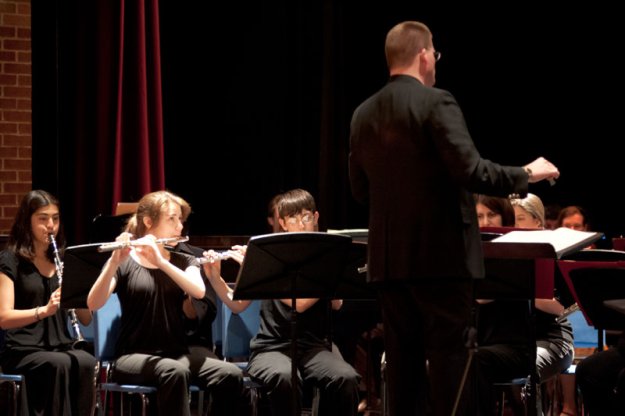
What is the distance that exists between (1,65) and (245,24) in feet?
5.44

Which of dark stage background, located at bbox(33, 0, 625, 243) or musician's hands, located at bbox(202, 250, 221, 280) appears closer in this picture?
musician's hands, located at bbox(202, 250, 221, 280)

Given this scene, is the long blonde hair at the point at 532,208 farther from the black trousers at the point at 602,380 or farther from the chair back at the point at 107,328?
the chair back at the point at 107,328

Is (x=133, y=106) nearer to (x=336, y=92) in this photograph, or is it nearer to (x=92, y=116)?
(x=92, y=116)

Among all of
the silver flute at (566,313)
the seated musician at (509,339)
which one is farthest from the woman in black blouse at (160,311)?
the silver flute at (566,313)

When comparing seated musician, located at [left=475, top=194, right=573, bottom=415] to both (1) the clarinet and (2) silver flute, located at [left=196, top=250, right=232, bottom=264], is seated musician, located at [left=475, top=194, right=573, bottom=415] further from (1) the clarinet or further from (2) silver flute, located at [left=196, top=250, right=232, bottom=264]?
(1) the clarinet

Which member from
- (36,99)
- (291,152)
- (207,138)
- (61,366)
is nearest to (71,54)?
(36,99)

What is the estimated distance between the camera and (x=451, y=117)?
3.38 m

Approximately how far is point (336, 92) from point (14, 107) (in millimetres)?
2158

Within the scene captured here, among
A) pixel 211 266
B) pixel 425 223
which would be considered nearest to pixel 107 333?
pixel 211 266

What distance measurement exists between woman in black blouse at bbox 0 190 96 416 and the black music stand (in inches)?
46.1

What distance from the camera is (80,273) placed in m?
4.61

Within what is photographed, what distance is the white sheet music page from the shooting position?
3.57 metres

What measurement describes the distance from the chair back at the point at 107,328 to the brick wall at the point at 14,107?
6.33 feet

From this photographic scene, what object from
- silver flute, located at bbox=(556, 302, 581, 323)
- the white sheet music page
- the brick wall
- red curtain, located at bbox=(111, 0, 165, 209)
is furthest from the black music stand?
the brick wall
